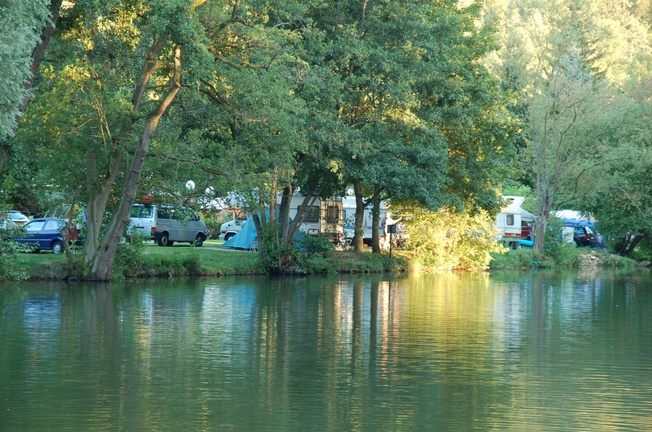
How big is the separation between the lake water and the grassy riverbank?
3.62 metres

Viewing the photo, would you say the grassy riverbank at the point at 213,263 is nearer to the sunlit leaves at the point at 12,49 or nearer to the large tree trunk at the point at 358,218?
the large tree trunk at the point at 358,218

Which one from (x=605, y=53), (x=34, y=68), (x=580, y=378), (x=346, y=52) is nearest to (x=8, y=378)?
(x=580, y=378)

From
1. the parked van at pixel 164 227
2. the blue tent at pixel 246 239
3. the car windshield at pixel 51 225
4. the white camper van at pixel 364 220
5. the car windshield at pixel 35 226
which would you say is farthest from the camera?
the white camper van at pixel 364 220

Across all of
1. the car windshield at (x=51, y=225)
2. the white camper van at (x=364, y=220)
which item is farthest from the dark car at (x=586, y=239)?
the car windshield at (x=51, y=225)

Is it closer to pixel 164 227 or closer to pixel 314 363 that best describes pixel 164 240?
pixel 164 227

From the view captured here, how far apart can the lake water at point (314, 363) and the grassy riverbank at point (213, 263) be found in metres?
3.62

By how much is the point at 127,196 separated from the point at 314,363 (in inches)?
655

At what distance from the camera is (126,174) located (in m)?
31.1

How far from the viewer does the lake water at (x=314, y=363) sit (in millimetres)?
11086

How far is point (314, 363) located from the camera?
49.1 feet

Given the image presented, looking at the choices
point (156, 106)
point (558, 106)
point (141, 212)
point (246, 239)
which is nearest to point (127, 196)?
point (156, 106)

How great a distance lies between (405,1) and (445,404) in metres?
27.6

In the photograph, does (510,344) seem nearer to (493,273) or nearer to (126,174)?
(126,174)

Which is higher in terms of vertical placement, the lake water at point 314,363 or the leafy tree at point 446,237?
the leafy tree at point 446,237
